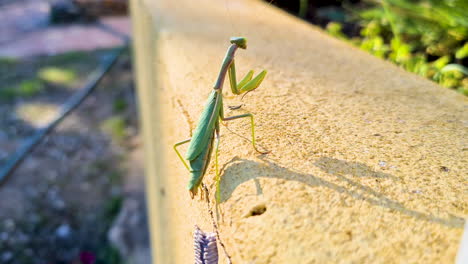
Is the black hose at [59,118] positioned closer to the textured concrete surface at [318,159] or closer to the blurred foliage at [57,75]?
the blurred foliage at [57,75]

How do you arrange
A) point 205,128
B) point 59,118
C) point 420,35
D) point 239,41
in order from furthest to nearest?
point 59,118, point 420,35, point 239,41, point 205,128

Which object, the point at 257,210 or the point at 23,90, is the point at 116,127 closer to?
the point at 23,90

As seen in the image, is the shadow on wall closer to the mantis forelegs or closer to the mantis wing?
the mantis wing

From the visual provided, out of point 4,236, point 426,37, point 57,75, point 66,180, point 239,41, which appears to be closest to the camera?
point 239,41

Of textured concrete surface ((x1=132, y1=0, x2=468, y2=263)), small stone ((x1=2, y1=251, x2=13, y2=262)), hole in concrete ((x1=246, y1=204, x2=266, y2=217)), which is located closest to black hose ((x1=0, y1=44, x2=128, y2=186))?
small stone ((x1=2, y1=251, x2=13, y2=262))

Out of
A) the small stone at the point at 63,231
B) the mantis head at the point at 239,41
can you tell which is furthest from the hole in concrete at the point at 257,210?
the small stone at the point at 63,231

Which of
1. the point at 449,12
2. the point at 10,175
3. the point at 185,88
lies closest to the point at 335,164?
the point at 185,88

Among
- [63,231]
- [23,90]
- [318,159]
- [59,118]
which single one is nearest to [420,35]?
[318,159]
